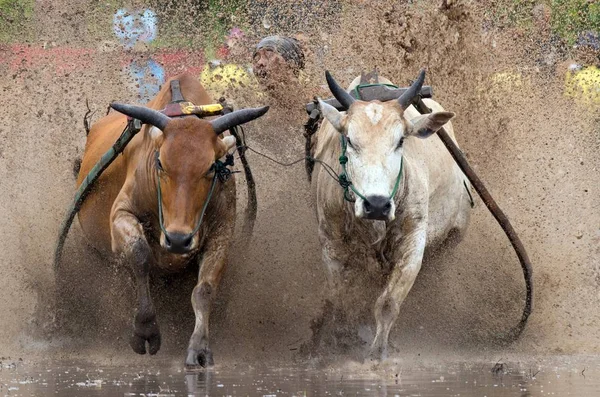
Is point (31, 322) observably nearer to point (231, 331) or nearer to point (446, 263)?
point (231, 331)

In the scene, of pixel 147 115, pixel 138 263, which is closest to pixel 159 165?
pixel 147 115

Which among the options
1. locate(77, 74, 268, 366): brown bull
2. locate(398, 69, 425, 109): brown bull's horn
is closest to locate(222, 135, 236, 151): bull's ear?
locate(77, 74, 268, 366): brown bull

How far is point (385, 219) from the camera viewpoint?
7.01m

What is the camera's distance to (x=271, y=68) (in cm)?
973

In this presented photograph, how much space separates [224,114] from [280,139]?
1700mm

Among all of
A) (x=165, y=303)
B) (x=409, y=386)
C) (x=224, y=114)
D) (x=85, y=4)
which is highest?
(x=85, y=4)

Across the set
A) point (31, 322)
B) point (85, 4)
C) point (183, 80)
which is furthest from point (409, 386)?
point (85, 4)

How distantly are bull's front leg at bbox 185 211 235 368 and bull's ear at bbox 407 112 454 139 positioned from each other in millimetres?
1250

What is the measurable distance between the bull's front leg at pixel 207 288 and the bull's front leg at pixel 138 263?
0.80 feet

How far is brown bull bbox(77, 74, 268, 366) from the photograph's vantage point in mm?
7355

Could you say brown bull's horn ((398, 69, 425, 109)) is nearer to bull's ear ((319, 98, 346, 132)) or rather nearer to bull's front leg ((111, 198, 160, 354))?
bull's ear ((319, 98, 346, 132))

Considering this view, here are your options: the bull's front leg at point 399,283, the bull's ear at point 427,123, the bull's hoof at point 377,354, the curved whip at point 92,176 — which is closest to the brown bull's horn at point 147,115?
the curved whip at point 92,176

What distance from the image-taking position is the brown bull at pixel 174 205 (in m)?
7.36

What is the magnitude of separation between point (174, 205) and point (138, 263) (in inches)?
19.9
